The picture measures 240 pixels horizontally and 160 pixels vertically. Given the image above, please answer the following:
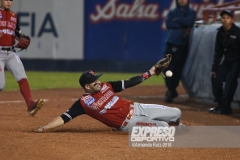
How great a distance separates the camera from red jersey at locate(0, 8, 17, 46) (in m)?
8.12

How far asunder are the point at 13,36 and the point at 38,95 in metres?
4.00

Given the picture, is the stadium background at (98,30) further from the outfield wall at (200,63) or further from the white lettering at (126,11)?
the outfield wall at (200,63)

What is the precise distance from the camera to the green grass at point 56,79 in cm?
1434

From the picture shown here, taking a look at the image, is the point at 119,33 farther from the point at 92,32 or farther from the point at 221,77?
the point at 221,77

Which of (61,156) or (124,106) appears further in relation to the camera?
(124,106)

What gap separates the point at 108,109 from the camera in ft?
23.6

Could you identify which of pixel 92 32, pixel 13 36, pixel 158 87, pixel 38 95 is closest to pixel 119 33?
pixel 92 32

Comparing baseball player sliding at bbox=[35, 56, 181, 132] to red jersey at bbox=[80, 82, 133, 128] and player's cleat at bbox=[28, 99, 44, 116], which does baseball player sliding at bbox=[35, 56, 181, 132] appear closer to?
red jersey at bbox=[80, 82, 133, 128]

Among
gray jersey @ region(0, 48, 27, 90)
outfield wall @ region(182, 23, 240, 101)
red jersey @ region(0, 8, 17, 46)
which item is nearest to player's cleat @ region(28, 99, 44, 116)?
gray jersey @ region(0, 48, 27, 90)

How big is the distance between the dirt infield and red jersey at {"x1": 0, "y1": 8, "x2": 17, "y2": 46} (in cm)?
112

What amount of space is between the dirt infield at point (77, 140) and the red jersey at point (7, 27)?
44.2 inches

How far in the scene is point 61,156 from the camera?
5.81m

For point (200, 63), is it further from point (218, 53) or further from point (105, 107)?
point (105, 107)

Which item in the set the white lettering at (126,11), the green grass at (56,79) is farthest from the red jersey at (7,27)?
the white lettering at (126,11)
